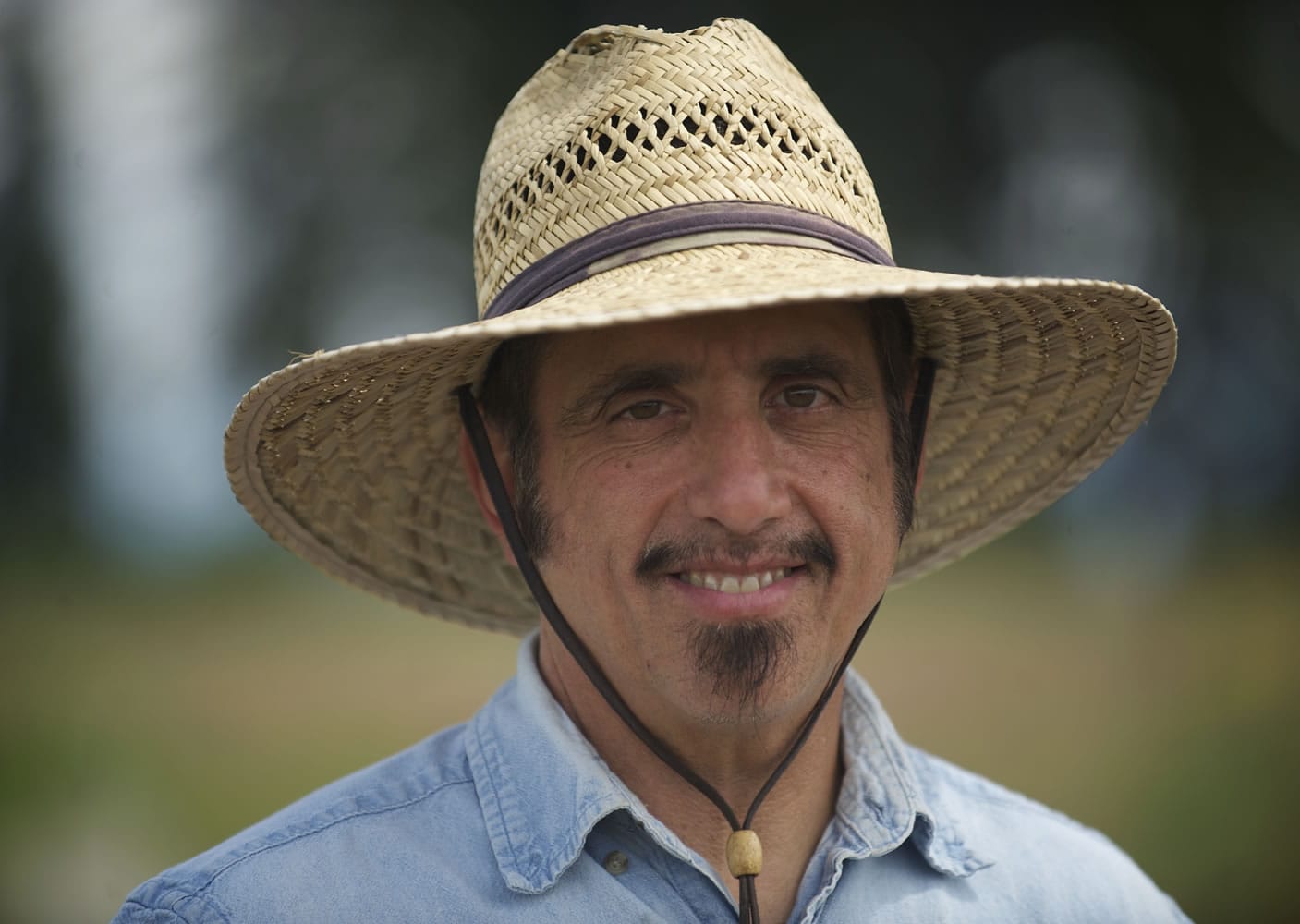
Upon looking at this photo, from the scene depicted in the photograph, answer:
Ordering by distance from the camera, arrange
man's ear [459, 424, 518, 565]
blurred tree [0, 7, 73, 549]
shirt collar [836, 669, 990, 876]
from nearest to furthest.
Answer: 1. shirt collar [836, 669, 990, 876]
2. man's ear [459, 424, 518, 565]
3. blurred tree [0, 7, 73, 549]

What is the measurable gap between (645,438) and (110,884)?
9.04ft

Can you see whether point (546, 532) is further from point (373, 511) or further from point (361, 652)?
point (361, 652)

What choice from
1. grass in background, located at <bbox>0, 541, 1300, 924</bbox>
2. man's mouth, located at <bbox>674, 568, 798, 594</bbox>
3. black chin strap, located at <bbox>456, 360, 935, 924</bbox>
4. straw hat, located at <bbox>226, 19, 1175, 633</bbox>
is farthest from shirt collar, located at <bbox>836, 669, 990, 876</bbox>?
grass in background, located at <bbox>0, 541, 1300, 924</bbox>

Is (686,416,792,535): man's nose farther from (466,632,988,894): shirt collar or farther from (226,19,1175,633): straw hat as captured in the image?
(466,632,988,894): shirt collar

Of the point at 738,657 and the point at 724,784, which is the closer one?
the point at 738,657

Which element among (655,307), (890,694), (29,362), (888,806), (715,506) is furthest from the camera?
(890,694)

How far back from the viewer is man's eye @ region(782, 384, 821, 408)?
Answer: 157 centimetres

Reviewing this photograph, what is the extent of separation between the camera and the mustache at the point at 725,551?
1459 mm

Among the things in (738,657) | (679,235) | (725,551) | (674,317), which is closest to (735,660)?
(738,657)

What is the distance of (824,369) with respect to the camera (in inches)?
62.1

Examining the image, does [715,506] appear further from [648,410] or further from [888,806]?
[888,806]

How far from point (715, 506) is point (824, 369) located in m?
0.27

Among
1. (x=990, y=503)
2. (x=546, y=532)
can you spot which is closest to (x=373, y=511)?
(x=546, y=532)

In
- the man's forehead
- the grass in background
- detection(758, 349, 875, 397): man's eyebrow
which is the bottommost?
the grass in background
